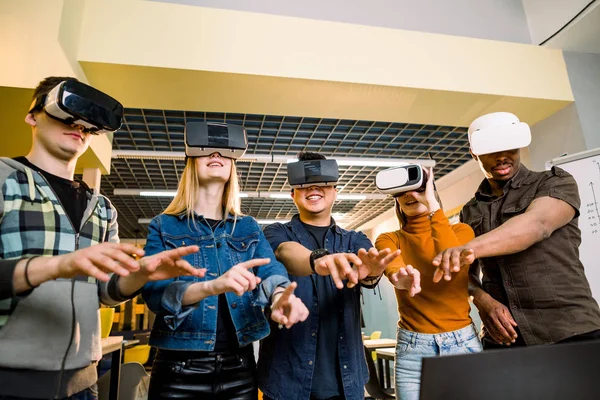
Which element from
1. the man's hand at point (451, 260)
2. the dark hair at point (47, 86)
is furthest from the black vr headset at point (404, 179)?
the dark hair at point (47, 86)

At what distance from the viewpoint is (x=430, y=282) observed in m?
1.60

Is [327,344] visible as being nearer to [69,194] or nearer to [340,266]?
[340,266]

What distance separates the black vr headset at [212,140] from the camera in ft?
4.79

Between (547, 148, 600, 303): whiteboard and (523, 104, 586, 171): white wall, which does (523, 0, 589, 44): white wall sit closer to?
(523, 104, 586, 171): white wall

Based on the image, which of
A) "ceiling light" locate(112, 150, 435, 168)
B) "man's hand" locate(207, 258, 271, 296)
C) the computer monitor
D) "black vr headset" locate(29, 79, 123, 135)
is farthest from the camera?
"ceiling light" locate(112, 150, 435, 168)

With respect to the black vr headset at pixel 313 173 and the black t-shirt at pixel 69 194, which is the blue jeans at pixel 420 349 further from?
the black t-shirt at pixel 69 194

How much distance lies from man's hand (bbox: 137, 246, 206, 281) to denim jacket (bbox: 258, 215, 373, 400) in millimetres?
606

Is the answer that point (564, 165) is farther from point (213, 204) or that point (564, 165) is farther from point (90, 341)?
point (90, 341)

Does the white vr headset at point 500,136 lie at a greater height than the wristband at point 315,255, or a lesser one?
greater

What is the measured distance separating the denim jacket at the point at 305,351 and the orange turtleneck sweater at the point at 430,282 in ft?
0.68

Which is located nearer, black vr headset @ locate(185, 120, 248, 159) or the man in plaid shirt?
the man in plaid shirt

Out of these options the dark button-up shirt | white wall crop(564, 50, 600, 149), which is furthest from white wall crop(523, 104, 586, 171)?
the dark button-up shirt

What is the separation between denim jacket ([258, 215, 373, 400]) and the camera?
1.39 metres

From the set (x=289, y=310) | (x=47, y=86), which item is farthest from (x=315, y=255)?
(x=47, y=86)
